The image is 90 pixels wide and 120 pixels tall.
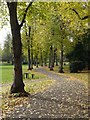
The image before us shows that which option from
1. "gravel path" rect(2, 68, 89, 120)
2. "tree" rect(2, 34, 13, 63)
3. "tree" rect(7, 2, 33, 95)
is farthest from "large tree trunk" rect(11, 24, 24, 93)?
"tree" rect(2, 34, 13, 63)

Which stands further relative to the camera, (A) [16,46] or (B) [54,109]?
(A) [16,46]

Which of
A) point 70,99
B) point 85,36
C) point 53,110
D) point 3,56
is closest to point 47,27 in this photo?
point 85,36

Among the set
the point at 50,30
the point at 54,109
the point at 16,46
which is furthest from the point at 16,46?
the point at 50,30

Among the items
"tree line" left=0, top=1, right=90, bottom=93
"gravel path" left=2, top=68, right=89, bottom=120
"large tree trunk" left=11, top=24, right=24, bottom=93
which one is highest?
"tree line" left=0, top=1, right=90, bottom=93

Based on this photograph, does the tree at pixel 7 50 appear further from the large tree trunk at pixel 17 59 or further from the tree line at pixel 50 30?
the large tree trunk at pixel 17 59

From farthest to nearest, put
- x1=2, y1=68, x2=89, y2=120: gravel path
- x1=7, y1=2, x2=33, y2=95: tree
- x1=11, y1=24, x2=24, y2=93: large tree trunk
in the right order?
1. x1=11, y1=24, x2=24, y2=93: large tree trunk
2. x1=7, y1=2, x2=33, y2=95: tree
3. x1=2, y1=68, x2=89, y2=120: gravel path

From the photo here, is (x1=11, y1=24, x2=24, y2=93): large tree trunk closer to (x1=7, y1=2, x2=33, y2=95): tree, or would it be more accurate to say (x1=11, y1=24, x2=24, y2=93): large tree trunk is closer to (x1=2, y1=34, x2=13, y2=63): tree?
(x1=7, y1=2, x2=33, y2=95): tree

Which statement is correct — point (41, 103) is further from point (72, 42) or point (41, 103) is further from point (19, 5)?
point (72, 42)

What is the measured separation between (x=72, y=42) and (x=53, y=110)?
3631 cm

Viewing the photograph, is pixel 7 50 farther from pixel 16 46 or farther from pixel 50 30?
pixel 16 46

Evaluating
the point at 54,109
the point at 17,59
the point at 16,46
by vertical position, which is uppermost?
the point at 16,46

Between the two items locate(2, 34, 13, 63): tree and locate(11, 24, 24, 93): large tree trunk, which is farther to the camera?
locate(2, 34, 13, 63): tree

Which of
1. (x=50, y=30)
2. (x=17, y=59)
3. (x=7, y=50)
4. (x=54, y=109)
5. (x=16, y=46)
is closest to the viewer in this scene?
(x=54, y=109)

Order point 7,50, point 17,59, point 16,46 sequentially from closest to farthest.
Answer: point 16,46 → point 17,59 → point 7,50
